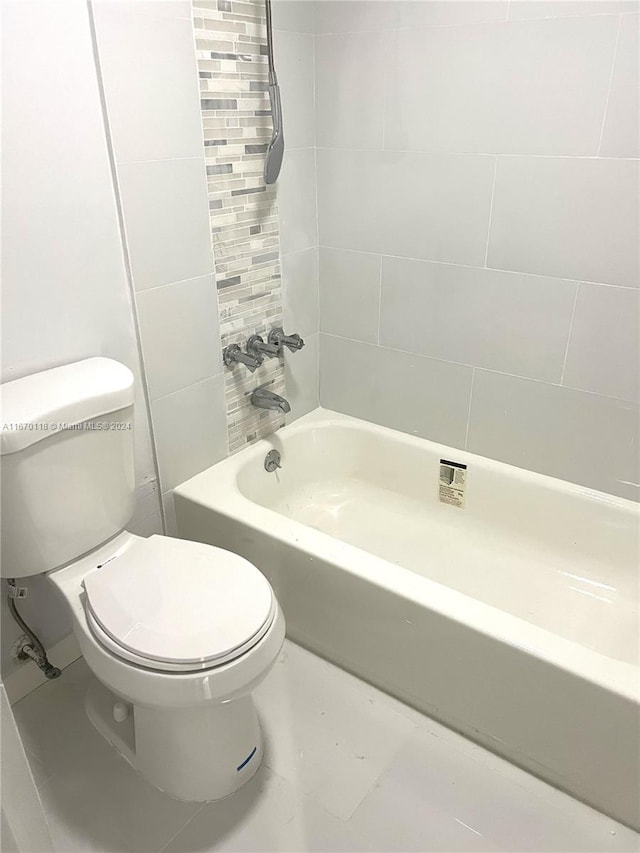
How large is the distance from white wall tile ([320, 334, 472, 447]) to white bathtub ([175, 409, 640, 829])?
0.18 feet

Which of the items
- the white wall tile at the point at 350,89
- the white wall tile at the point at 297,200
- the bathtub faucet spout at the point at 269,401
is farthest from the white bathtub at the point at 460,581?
the white wall tile at the point at 350,89

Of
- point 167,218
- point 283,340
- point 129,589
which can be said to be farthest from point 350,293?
point 129,589

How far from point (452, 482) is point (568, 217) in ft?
2.79

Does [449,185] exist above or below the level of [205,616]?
above

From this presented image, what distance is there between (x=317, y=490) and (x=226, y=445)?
0.41m

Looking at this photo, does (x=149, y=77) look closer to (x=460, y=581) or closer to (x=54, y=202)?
(x=54, y=202)

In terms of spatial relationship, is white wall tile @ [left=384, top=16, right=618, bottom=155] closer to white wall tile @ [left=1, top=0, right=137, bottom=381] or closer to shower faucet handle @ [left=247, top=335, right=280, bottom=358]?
shower faucet handle @ [left=247, top=335, right=280, bottom=358]

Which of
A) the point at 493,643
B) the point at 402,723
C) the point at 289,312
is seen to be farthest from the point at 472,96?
the point at 402,723

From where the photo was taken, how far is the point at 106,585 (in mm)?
1330

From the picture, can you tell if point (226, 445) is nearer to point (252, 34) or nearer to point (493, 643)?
point (493, 643)

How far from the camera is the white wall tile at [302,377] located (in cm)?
211

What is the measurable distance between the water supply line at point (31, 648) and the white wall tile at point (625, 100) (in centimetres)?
A: 170

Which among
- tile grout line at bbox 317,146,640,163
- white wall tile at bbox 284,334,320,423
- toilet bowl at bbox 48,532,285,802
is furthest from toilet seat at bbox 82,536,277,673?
tile grout line at bbox 317,146,640,163

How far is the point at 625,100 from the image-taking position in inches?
54.9
